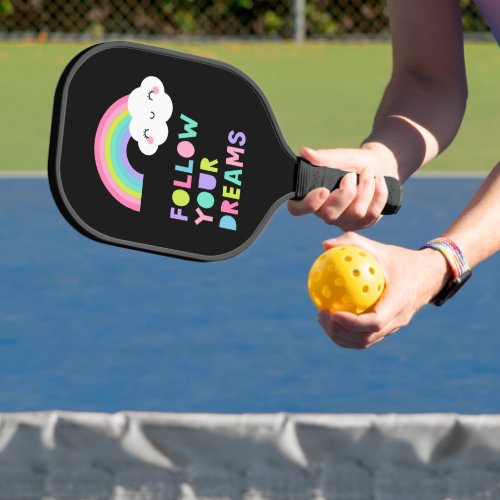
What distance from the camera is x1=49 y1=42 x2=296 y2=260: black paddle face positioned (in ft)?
6.91

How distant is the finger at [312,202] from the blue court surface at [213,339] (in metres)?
1.90

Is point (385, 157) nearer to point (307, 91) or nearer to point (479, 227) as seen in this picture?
point (479, 227)

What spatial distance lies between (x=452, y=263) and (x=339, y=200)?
0.20 meters

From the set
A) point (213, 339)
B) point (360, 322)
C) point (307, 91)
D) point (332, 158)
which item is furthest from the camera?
point (307, 91)

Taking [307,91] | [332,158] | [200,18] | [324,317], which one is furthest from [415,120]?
[200,18]

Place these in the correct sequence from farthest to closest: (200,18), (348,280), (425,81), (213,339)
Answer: (200,18) < (213,339) < (425,81) < (348,280)

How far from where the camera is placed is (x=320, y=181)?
229cm

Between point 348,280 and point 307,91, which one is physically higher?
point 348,280

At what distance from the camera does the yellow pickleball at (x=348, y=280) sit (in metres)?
2.07

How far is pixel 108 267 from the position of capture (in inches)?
225

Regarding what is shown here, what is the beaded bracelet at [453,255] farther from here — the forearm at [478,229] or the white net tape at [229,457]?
the white net tape at [229,457]

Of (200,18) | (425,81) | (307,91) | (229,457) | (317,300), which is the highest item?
(425,81)

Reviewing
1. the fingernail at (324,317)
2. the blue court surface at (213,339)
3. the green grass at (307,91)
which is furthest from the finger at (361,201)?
the green grass at (307,91)

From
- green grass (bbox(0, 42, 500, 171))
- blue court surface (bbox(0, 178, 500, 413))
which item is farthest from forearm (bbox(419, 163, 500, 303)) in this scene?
green grass (bbox(0, 42, 500, 171))
